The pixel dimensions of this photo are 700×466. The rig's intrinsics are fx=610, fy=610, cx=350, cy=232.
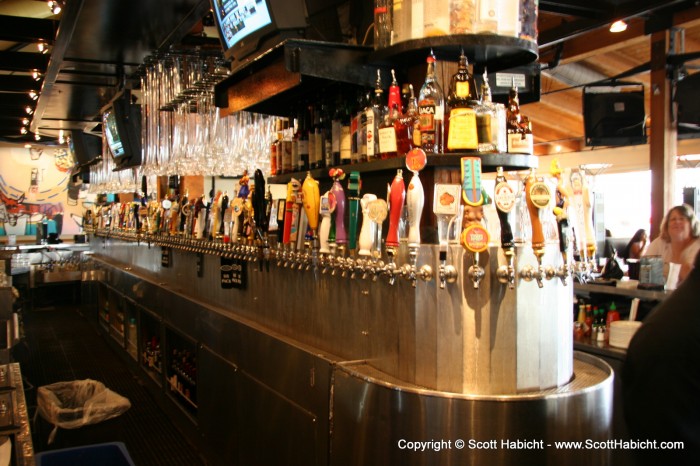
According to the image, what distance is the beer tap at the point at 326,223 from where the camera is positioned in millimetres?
2334

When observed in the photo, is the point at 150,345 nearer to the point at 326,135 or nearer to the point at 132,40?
the point at 132,40

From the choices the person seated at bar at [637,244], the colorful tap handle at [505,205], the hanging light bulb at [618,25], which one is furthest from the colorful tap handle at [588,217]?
the person seated at bar at [637,244]

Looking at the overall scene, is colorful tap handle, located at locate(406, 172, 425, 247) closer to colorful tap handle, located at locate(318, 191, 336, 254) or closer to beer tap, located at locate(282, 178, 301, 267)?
colorful tap handle, located at locate(318, 191, 336, 254)

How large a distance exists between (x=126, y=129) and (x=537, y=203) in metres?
4.55

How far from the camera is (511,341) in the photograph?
1.99m

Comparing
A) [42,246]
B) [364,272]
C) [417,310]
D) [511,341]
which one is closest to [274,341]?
[364,272]

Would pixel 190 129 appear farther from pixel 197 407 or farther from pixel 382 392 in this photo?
pixel 382 392

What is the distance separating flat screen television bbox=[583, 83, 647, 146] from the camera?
5.95 metres

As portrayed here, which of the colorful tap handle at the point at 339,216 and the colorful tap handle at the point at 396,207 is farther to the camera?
the colorful tap handle at the point at 339,216

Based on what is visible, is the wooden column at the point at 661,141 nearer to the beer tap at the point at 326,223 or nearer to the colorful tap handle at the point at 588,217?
the colorful tap handle at the point at 588,217

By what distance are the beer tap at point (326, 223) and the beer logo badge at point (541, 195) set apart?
0.75 meters

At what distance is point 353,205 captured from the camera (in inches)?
89.0

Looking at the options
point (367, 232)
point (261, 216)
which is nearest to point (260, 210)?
point (261, 216)

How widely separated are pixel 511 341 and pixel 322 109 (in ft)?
4.71
